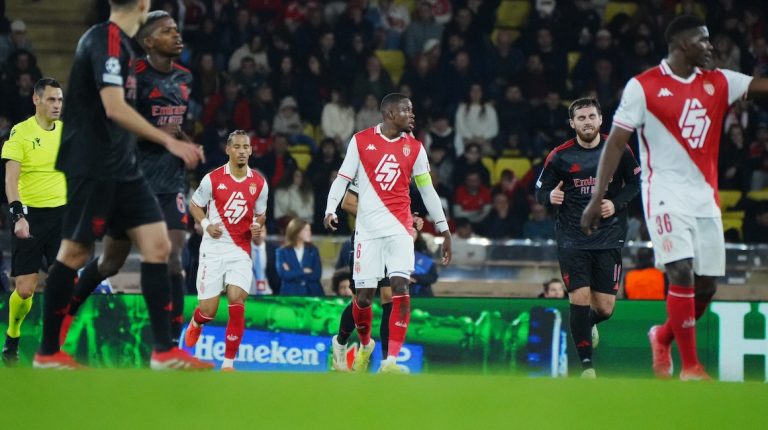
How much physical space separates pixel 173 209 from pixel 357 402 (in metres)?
4.71

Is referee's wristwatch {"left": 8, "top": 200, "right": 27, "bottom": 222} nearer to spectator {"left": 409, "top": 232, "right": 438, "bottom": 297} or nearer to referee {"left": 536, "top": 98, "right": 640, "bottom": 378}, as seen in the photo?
referee {"left": 536, "top": 98, "right": 640, "bottom": 378}

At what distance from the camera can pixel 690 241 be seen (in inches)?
292

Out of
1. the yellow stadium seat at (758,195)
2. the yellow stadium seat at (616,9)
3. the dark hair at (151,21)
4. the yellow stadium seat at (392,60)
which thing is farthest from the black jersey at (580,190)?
the yellow stadium seat at (616,9)

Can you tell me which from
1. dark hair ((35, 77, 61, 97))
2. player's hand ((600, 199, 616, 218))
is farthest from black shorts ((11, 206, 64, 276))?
player's hand ((600, 199, 616, 218))

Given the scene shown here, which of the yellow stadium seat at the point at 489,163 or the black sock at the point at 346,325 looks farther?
the yellow stadium seat at the point at 489,163

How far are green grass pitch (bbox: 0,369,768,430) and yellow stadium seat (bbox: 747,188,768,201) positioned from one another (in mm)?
12485

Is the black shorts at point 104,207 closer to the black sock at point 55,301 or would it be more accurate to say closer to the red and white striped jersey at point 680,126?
the black sock at point 55,301

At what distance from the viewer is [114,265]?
729 cm

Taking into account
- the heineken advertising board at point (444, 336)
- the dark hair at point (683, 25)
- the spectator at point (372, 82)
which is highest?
the spectator at point (372, 82)

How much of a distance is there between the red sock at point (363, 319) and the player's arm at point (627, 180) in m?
2.36

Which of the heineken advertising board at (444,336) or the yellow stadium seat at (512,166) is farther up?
the yellow stadium seat at (512,166)

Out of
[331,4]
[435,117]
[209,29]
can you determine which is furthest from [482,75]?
[209,29]

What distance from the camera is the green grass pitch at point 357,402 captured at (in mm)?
5293

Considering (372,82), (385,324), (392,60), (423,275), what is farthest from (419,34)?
(385,324)
